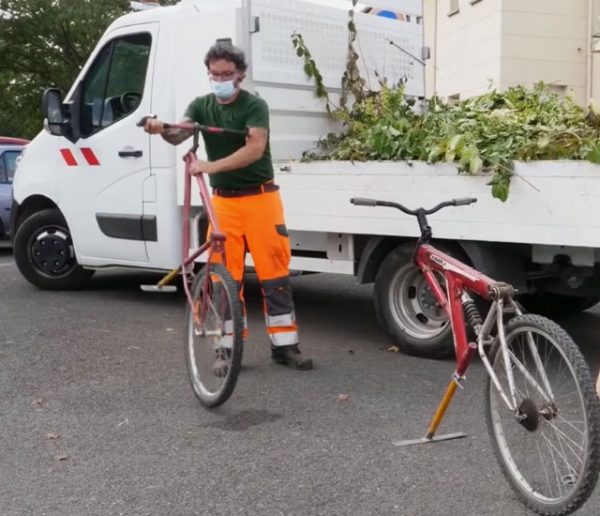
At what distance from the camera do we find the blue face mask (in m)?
5.05

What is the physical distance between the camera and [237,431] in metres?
4.46

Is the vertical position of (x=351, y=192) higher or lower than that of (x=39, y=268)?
higher

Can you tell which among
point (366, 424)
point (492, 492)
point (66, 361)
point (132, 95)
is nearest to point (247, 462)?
point (366, 424)

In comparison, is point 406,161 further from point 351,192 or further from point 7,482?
point 7,482

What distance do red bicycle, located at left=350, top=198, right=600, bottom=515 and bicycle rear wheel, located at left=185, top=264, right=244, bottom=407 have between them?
1.26 meters

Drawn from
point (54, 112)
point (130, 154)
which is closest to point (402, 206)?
point (130, 154)

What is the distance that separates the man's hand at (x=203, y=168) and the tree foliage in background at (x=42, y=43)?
1032 inches

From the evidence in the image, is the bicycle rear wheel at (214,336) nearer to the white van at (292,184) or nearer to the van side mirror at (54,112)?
the white van at (292,184)

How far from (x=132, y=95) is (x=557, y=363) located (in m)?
5.14

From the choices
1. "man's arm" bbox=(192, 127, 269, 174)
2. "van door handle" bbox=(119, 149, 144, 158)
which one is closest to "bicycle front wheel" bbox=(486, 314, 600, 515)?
"man's arm" bbox=(192, 127, 269, 174)

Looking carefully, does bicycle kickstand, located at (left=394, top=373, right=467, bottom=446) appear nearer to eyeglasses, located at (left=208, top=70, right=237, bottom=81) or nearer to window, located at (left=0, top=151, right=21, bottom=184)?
eyeglasses, located at (left=208, top=70, right=237, bottom=81)

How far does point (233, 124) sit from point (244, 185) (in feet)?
1.28

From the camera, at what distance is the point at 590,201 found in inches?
188

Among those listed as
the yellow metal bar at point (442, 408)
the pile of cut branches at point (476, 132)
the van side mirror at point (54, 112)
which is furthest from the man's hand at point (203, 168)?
the van side mirror at point (54, 112)
